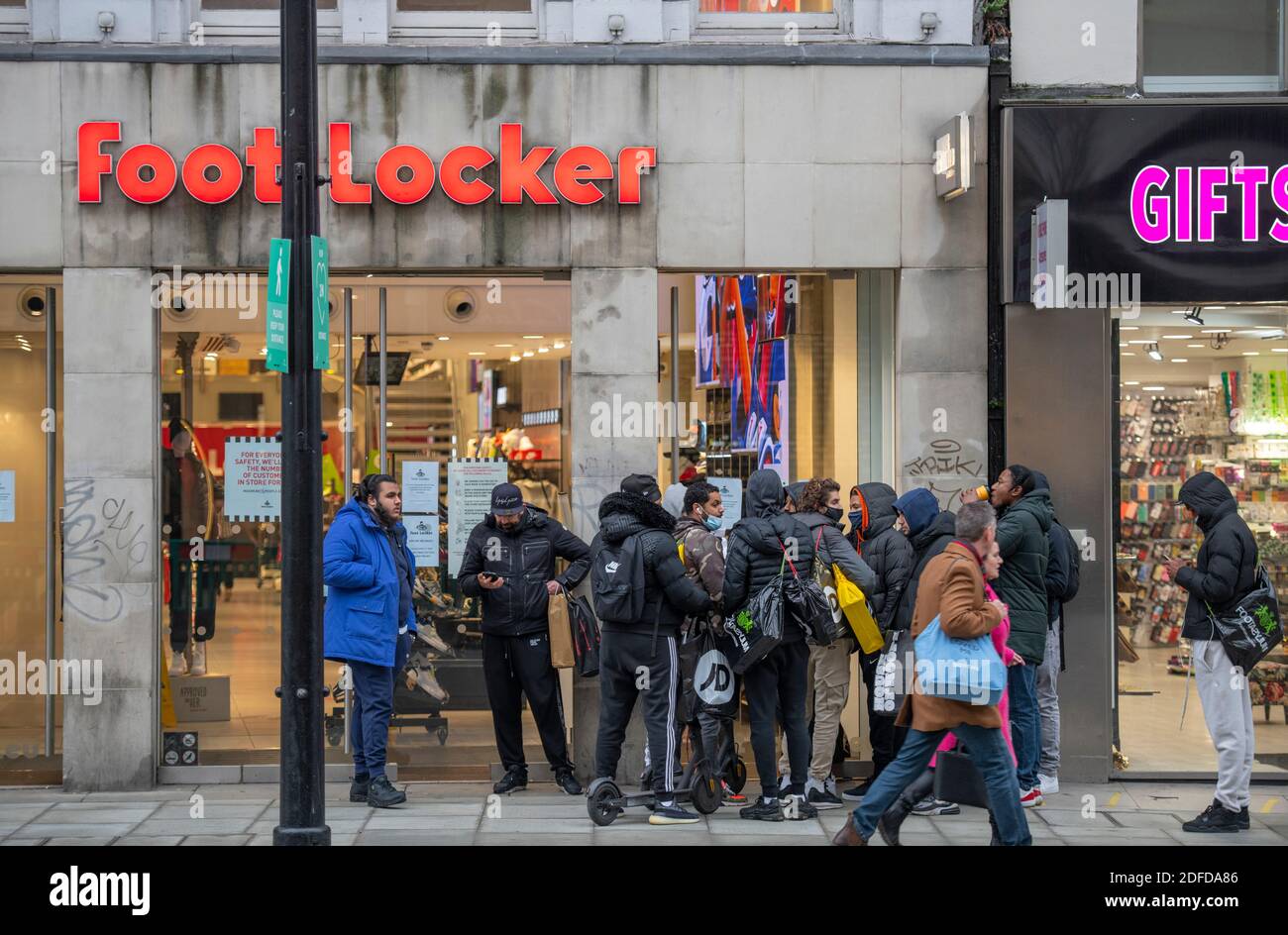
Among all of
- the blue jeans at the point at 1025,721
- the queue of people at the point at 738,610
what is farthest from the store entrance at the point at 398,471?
the blue jeans at the point at 1025,721

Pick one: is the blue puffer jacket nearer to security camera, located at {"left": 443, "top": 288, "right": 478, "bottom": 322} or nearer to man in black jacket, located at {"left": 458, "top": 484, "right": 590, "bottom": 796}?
man in black jacket, located at {"left": 458, "top": 484, "right": 590, "bottom": 796}

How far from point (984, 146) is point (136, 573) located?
626cm

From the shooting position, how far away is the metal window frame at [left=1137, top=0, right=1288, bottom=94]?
10.8 meters

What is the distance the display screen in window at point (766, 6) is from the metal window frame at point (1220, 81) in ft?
7.22

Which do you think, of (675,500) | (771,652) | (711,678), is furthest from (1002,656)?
(675,500)

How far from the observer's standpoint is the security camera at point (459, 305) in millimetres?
10750

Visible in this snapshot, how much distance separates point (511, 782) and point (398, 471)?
2246mm

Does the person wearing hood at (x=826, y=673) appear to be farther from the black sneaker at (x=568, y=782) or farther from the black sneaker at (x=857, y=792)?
the black sneaker at (x=568, y=782)

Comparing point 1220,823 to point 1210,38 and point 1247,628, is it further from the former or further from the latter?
point 1210,38

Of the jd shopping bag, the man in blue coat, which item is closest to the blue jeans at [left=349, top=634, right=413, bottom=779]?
the man in blue coat

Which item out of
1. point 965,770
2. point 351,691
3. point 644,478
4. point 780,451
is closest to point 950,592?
point 965,770

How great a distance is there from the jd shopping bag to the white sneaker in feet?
8.28

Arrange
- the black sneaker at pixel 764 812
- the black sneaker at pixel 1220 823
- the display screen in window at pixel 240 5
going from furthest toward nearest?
the display screen in window at pixel 240 5 → the black sneaker at pixel 764 812 → the black sneaker at pixel 1220 823

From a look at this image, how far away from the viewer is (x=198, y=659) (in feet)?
34.9
